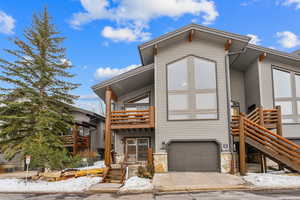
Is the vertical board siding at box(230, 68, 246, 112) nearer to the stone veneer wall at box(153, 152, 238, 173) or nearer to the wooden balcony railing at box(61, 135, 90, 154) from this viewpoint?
the stone veneer wall at box(153, 152, 238, 173)

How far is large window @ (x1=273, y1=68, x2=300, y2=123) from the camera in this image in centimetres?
1485

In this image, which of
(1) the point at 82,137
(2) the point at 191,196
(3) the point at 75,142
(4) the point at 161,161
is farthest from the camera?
(1) the point at 82,137

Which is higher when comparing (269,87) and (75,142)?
(269,87)

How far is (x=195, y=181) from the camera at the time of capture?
10.8 metres

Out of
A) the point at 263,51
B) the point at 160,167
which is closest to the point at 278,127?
the point at 263,51

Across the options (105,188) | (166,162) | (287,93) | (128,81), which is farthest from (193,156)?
(287,93)

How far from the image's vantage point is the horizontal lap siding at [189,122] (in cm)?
1334

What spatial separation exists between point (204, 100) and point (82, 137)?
40.3ft

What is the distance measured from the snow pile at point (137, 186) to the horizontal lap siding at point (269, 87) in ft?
29.8

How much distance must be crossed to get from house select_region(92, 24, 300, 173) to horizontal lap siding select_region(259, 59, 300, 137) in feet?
0.19

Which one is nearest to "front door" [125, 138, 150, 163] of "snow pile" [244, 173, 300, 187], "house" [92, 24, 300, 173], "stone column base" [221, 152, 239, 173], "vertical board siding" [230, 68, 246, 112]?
"house" [92, 24, 300, 173]

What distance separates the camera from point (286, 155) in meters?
11.3

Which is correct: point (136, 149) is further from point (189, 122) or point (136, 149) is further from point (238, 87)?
point (238, 87)

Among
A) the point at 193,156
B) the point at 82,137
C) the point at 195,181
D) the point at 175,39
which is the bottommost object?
the point at 195,181
